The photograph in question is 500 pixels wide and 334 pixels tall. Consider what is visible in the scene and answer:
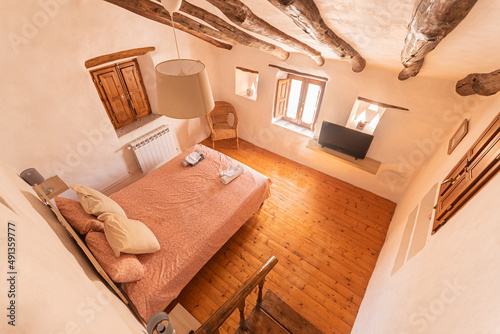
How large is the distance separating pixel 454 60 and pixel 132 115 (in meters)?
4.27

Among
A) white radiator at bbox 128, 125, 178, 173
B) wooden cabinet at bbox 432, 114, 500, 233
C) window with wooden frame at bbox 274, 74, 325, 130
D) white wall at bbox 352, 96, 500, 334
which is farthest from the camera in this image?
window with wooden frame at bbox 274, 74, 325, 130

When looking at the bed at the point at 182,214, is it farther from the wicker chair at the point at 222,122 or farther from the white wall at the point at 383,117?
the white wall at the point at 383,117

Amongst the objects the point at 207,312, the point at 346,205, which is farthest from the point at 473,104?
the point at 207,312

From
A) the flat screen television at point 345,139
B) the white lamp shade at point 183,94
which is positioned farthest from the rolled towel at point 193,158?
the flat screen television at point 345,139

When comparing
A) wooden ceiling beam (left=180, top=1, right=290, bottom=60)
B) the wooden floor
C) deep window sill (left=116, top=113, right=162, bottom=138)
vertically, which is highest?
wooden ceiling beam (left=180, top=1, right=290, bottom=60)

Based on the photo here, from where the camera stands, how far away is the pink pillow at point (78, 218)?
195cm

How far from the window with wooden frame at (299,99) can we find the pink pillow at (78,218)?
11.6 feet

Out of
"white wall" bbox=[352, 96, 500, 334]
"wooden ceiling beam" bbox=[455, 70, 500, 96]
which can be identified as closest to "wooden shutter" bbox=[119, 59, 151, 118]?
"white wall" bbox=[352, 96, 500, 334]

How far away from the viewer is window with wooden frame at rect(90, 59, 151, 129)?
3.13 m

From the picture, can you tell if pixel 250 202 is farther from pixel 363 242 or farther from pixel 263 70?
pixel 263 70

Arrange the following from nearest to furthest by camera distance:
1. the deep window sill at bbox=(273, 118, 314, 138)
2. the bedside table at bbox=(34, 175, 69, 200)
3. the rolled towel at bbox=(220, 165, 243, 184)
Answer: the bedside table at bbox=(34, 175, 69, 200)
the rolled towel at bbox=(220, 165, 243, 184)
the deep window sill at bbox=(273, 118, 314, 138)

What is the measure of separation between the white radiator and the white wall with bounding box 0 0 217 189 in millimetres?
270

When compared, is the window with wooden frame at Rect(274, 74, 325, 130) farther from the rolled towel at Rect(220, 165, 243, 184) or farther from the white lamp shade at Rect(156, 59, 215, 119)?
the white lamp shade at Rect(156, 59, 215, 119)

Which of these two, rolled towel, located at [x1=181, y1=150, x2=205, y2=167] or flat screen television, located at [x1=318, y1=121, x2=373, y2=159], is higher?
flat screen television, located at [x1=318, y1=121, x2=373, y2=159]
